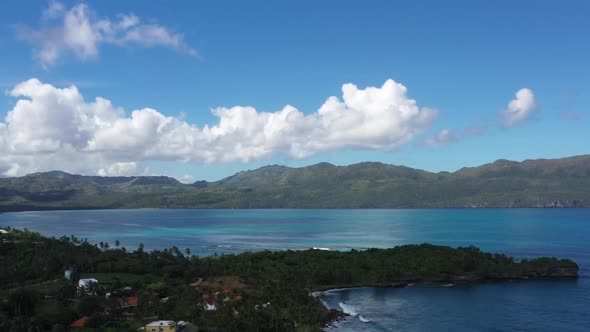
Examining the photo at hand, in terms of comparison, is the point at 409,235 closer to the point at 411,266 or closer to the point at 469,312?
the point at 411,266

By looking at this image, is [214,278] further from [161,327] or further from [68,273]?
[161,327]

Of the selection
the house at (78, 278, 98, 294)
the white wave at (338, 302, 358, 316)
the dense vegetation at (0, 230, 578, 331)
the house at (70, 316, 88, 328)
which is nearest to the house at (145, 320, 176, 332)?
the dense vegetation at (0, 230, 578, 331)

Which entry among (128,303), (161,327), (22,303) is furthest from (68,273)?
(161,327)

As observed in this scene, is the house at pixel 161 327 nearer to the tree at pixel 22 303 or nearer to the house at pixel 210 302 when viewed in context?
the house at pixel 210 302

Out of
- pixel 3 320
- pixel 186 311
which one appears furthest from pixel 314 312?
pixel 3 320

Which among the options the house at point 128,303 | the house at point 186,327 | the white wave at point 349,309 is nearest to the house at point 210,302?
the house at point 186,327
